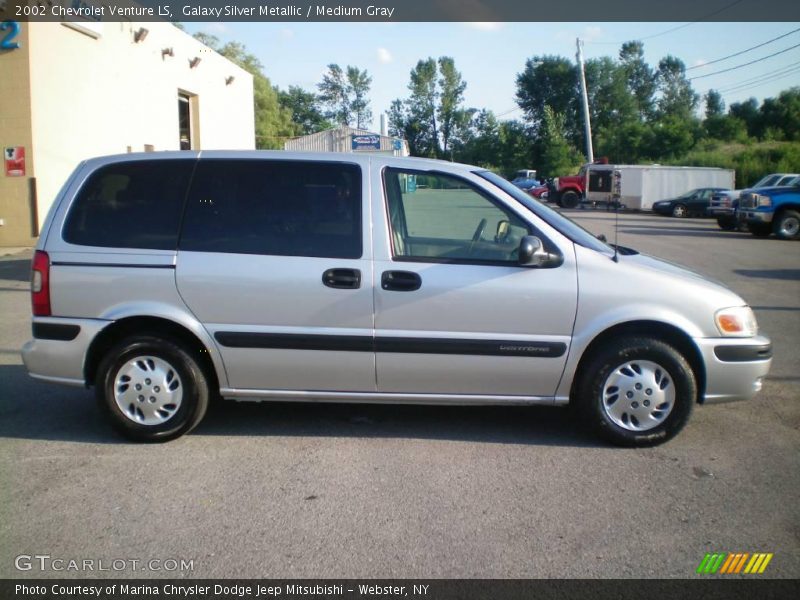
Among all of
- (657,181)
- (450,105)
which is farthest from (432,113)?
(657,181)

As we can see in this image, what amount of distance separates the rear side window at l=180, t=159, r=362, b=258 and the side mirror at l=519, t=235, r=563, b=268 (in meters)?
1.05

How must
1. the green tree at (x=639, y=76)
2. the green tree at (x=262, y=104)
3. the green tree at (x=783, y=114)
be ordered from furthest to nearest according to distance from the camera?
the green tree at (x=639, y=76), the green tree at (x=783, y=114), the green tree at (x=262, y=104)

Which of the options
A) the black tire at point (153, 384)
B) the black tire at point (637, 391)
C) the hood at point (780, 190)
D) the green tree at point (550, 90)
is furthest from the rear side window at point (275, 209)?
the green tree at point (550, 90)

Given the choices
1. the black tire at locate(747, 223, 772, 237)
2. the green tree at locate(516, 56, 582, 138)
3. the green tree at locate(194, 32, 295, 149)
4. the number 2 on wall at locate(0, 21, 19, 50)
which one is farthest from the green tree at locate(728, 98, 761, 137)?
the number 2 on wall at locate(0, 21, 19, 50)

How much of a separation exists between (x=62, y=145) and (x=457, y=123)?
5925 cm

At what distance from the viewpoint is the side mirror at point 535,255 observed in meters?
4.57

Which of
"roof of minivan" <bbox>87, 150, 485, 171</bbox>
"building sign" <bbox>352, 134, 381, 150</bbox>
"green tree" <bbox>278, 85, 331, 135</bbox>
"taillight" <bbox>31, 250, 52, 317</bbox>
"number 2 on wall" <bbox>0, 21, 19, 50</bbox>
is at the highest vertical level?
"green tree" <bbox>278, 85, 331, 135</bbox>

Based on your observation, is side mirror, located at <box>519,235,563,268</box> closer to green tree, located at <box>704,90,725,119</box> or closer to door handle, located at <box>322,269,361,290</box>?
door handle, located at <box>322,269,361,290</box>

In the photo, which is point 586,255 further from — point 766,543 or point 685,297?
point 766,543

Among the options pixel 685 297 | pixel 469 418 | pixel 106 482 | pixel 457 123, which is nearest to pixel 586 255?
pixel 685 297

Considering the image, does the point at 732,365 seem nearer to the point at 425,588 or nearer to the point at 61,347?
the point at 425,588

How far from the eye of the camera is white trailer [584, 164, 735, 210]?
38906mm

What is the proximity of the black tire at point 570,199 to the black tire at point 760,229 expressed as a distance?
19741 millimetres

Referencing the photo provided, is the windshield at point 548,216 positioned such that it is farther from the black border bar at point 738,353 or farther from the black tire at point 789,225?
the black tire at point 789,225
